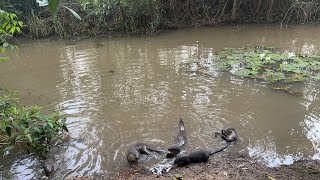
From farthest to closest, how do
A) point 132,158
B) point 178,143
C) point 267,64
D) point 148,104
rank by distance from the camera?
point 267,64 < point 148,104 < point 178,143 < point 132,158

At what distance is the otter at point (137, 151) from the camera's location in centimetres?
393

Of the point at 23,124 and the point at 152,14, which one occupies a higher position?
the point at 152,14

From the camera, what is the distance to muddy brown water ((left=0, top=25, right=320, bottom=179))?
13.7 feet

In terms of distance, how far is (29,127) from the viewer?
12.9 ft

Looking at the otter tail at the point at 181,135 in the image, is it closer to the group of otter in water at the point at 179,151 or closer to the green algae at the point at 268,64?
the group of otter in water at the point at 179,151

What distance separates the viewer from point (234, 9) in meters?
13.1

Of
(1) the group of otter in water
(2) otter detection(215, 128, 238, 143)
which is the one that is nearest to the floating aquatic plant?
(2) otter detection(215, 128, 238, 143)

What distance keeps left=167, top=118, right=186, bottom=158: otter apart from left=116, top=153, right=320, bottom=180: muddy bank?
0.33 m

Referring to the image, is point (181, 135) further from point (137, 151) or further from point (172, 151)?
point (137, 151)

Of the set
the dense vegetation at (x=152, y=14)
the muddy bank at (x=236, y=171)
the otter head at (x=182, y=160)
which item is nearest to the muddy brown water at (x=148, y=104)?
the muddy bank at (x=236, y=171)

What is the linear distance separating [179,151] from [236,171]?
0.81 m

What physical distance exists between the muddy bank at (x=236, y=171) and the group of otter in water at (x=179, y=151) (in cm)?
9

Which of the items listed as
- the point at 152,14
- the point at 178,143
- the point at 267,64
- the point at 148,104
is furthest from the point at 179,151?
the point at 152,14

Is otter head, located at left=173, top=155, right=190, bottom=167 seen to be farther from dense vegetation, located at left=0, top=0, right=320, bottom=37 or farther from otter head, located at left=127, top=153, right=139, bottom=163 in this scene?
dense vegetation, located at left=0, top=0, right=320, bottom=37
